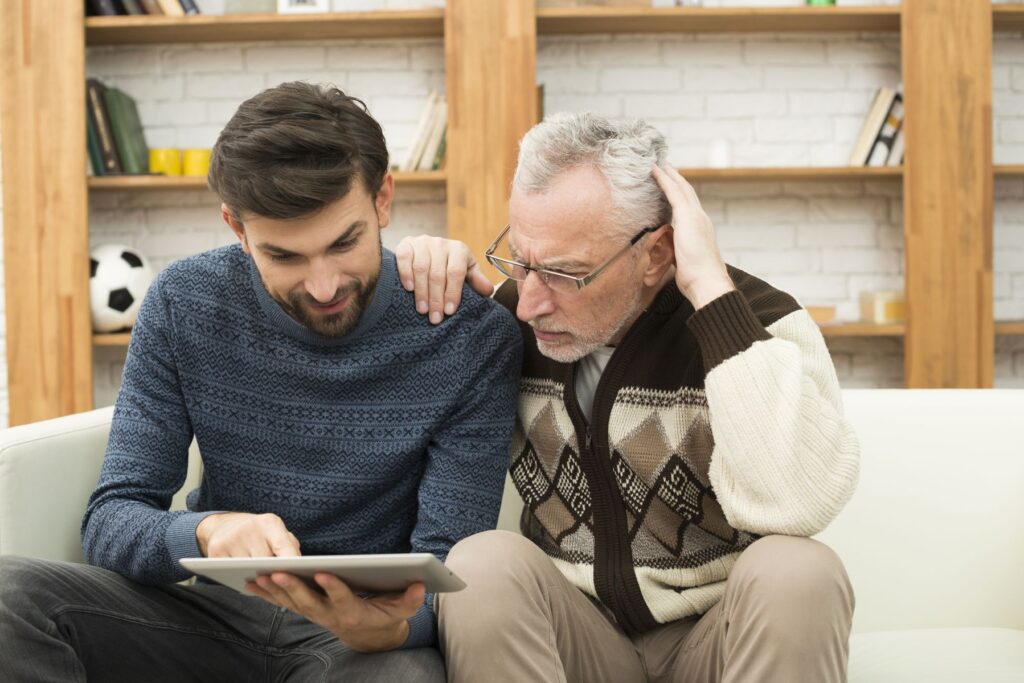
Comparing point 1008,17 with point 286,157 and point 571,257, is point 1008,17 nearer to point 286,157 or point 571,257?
point 571,257

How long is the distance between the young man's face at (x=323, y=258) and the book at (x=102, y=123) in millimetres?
2204

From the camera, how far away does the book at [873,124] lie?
3.47 m

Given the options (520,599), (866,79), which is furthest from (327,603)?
(866,79)

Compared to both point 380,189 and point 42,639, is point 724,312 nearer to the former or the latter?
point 380,189

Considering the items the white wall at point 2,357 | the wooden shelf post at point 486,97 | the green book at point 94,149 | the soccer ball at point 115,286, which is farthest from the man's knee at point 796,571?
the white wall at point 2,357

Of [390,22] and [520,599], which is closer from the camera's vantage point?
[520,599]

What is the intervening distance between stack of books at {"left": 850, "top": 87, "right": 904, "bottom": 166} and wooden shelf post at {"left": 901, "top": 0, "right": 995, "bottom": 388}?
11 cm

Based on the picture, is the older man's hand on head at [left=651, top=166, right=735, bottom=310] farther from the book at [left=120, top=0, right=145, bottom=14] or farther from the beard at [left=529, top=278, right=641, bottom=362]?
the book at [left=120, top=0, right=145, bottom=14]

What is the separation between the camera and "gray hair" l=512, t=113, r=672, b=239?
155cm

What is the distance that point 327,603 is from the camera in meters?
1.19

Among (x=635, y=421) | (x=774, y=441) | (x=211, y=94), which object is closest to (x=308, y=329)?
(x=635, y=421)

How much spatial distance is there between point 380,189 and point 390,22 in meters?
2.04

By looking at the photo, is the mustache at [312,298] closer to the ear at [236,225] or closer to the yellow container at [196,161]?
the ear at [236,225]

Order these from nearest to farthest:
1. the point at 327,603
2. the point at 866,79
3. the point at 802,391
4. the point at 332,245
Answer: the point at 327,603 → the point at 802,391 → the point at 332,245 → the point at 866,79
